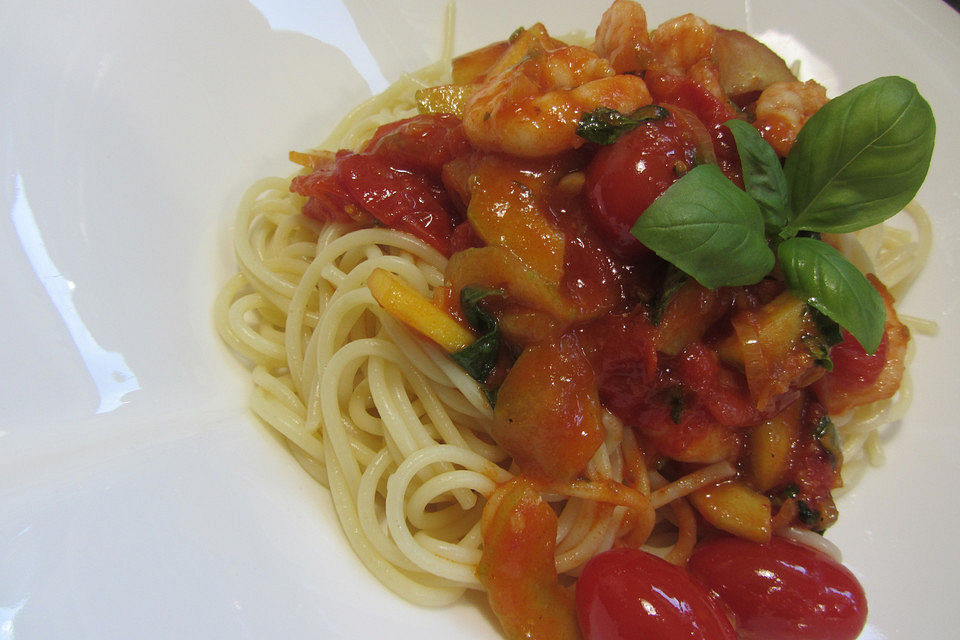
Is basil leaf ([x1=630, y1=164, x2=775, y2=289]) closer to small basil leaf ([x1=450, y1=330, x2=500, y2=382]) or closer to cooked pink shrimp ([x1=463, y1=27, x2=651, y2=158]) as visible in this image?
cooked pink shrimp ([x1=463, y1=27, x2=651, y2=158])

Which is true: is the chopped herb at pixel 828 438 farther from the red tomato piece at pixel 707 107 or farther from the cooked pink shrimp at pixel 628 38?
the cooked pink shrimp at pixel 628 38

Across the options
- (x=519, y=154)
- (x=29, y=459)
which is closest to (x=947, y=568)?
(x=519, y=154)

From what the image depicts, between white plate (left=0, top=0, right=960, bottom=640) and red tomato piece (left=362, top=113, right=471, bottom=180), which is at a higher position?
red tomato piece (left=362, top=113, right=471, bottom=180)

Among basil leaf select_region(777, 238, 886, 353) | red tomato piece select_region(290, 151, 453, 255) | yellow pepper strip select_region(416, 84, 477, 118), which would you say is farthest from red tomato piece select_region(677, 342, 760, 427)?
yellow pepper strip select_region(416, 84, 477, 118)

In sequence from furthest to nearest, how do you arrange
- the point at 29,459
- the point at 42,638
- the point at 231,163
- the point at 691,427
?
the point at 231,163, the point at 691,427, the point at 29,459, the point at 42,638

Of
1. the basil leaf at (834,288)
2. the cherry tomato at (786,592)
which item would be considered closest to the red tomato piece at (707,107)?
the basil leaf at (834,288)

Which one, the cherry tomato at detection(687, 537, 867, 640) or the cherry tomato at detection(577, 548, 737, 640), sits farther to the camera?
the cherry tomato at detection(687, 537, 867, 640)

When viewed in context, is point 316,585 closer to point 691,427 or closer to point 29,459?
point 29,459
